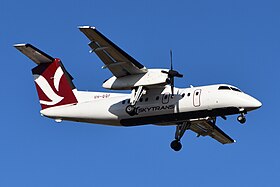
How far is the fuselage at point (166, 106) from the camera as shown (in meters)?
25.4

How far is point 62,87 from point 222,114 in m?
7.17

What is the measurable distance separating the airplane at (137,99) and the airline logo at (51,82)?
4 centimetres

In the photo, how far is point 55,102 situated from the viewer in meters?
28.5

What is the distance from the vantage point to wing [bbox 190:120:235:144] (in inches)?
1149

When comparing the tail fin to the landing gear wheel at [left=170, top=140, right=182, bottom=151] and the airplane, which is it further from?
the landing gear wheel at [left=170, top=140, right=182, bottom=151]

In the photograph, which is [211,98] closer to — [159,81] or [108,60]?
[159,81]

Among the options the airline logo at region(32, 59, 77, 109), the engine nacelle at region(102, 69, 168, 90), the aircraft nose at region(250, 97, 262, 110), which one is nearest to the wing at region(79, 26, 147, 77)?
the engine nacelle at region(102, 69, 168, 90)

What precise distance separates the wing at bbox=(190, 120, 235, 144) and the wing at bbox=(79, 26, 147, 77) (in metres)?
3.66

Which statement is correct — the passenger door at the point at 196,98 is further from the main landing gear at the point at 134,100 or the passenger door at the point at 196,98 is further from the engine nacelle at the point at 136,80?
the main landing gear at the point at 134,100

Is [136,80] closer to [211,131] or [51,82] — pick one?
[51,82]

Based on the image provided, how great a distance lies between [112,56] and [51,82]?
161 inches

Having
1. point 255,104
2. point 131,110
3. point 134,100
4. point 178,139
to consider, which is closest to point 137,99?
point 134,100

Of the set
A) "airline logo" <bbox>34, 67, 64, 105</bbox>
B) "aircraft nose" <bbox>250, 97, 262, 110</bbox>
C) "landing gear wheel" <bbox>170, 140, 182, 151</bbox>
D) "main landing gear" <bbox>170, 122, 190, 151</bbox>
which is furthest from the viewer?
"airline logo" <bbox>34, 67, 64, 105</bbox>

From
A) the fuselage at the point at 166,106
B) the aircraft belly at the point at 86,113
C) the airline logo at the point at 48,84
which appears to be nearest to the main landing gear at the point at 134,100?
the fuselage at the point at 166,106
